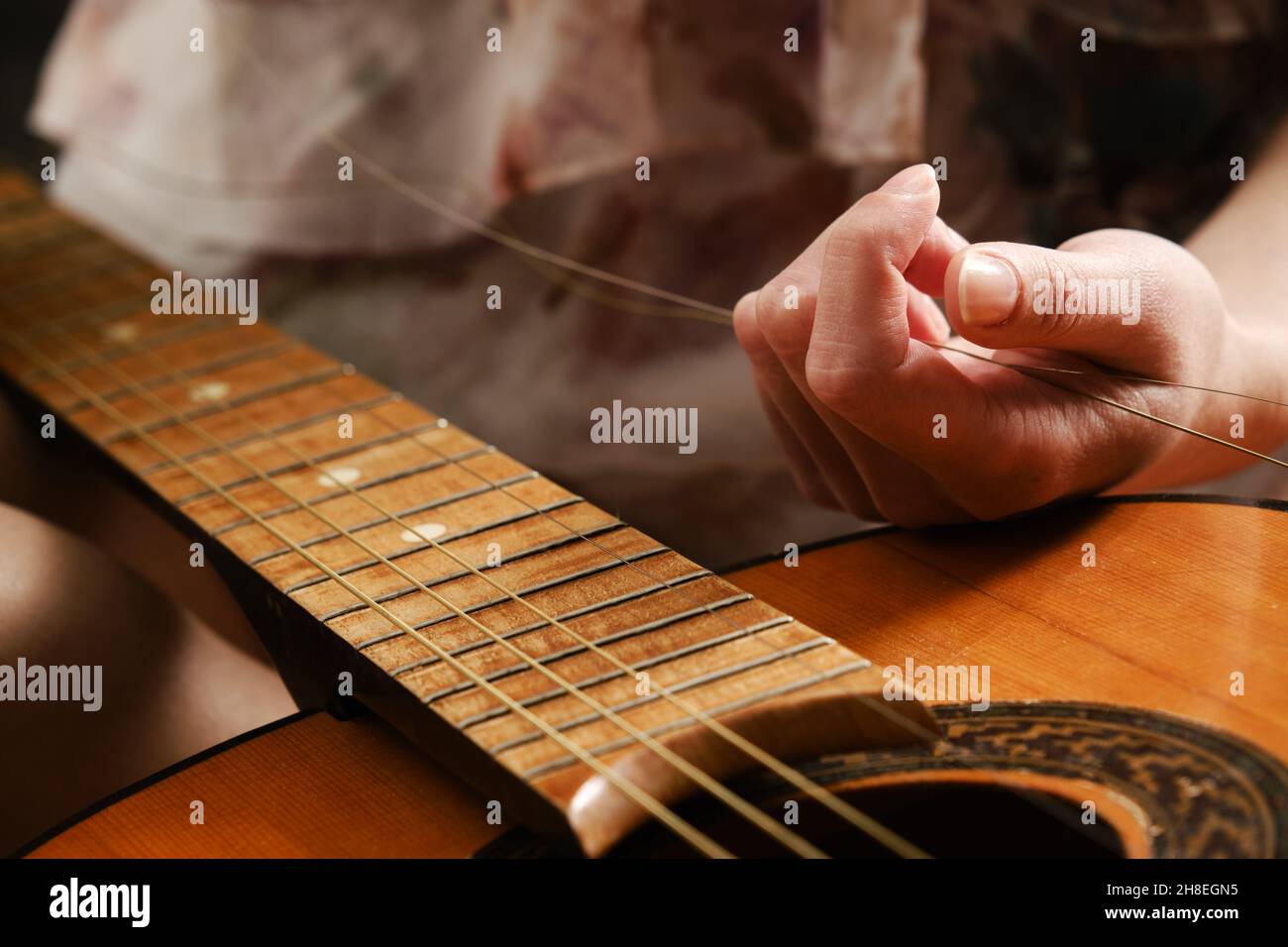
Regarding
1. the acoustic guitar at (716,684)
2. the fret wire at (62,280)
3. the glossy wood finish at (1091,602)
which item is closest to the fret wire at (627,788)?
the acoustic guitar at (716,684)

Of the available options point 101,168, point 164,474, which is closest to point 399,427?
point 164,474

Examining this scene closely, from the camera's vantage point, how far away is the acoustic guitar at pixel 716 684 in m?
0.40

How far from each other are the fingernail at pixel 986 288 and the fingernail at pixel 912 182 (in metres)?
0.04

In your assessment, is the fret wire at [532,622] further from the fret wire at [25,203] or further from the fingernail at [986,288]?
the fret wire at [25,203]

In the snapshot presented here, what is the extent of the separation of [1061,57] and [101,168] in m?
A: 0.89

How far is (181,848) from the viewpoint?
426 millimetres

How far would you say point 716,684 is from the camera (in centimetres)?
43

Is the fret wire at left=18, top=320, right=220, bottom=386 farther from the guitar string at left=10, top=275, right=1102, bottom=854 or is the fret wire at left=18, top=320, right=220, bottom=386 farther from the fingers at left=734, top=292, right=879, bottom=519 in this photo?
the fingers at left=734, top=292, right=879, bottom=519

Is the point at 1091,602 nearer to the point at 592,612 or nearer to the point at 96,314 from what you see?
the point at 592,612

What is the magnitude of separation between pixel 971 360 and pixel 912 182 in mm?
89

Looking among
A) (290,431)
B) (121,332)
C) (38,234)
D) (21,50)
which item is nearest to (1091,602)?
(290,431)

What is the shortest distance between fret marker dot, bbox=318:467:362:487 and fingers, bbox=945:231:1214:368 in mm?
310

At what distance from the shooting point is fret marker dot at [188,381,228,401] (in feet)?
2.45

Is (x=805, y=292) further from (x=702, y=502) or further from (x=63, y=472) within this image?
(x=63, y=472)
